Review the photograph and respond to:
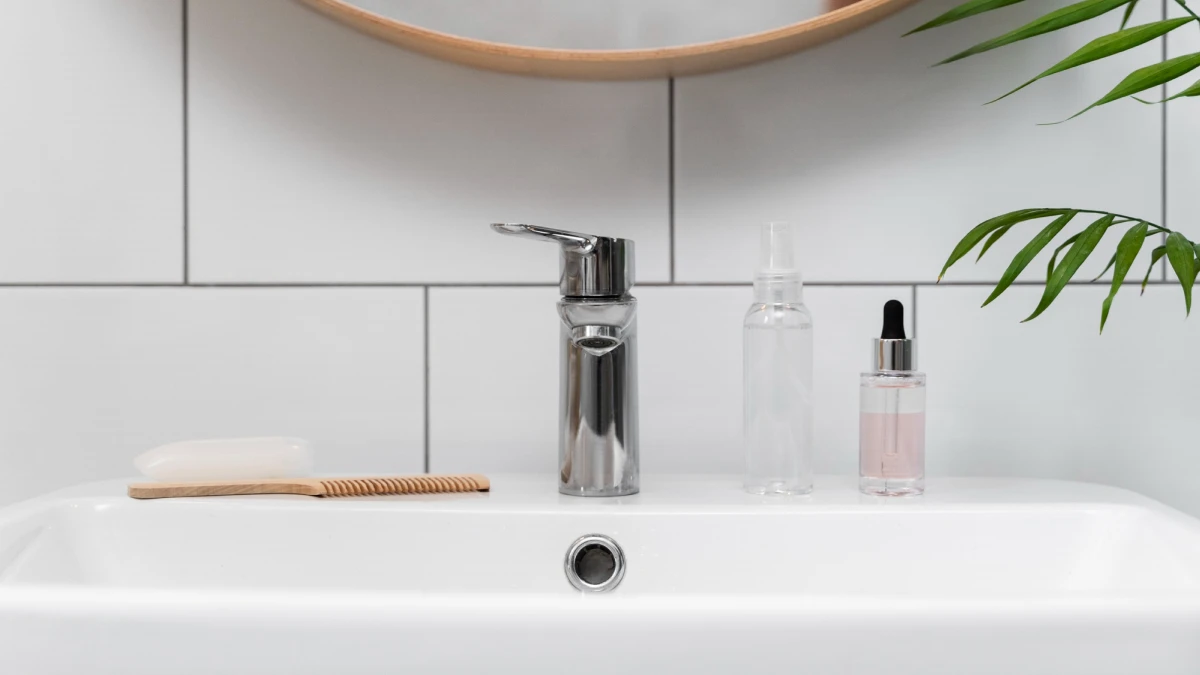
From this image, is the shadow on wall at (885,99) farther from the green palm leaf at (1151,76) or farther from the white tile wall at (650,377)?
the green palm leaf at (1151,76)

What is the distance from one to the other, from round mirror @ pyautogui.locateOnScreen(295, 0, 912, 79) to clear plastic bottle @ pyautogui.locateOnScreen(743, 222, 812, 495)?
194 mm

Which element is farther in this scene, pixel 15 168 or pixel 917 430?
pixel 15 168

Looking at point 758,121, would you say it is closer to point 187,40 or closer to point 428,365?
point 428,365

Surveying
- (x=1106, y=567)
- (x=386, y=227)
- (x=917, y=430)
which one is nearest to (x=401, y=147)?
(x=386, y=227)

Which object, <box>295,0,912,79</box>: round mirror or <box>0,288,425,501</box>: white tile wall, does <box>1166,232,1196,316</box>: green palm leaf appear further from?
<box>0,288,425,501</box>: white tile wall

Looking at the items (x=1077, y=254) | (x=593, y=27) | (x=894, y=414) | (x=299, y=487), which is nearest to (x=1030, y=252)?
A: (x=1077, y=254)

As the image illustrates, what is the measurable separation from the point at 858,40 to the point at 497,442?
44 cm

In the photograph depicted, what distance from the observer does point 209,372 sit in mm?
733

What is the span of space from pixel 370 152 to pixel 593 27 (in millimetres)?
206

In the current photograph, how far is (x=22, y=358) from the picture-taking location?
0.73m

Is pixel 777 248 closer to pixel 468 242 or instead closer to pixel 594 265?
pixel 594 265

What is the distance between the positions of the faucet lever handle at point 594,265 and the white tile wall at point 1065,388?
0.28 meters

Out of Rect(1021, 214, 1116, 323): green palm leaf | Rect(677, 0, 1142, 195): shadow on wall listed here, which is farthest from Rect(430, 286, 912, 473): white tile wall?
Rect(1021, 214, 1116, 323): green palm leaf

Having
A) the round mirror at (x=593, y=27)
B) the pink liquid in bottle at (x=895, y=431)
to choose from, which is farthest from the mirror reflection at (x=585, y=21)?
the pink liquid in bottle at (x=895, y=431)
